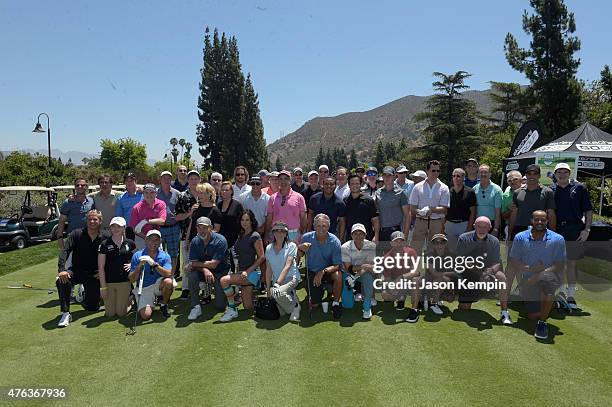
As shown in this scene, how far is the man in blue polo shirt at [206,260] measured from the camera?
246 inches

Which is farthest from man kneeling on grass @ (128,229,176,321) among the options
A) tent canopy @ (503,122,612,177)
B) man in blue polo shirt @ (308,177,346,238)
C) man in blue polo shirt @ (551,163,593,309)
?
tent canopy @ (503,122,612,177)

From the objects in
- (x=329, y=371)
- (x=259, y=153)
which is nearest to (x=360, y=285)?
(x=329, y=371)

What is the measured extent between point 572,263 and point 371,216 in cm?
325

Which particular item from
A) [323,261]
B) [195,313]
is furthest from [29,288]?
[323,261]

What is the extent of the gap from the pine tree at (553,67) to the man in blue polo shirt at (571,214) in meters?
29.2

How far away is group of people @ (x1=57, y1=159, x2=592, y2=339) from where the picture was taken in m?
6.06

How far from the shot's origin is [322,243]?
6379 millimetres

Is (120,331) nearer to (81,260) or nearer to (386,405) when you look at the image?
(81,260)

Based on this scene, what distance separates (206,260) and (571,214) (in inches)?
234

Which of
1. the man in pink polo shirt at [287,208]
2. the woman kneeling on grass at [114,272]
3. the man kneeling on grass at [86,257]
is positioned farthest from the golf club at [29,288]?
the man in pink polo shirt at [287,208]

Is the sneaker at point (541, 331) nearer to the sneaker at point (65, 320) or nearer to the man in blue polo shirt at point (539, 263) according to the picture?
the man in blue polo shirt at point (539, 263)

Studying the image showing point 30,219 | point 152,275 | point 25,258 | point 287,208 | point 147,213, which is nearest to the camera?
point 152,275

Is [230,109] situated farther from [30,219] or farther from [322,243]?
[322,243]

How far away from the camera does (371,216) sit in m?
6.97
